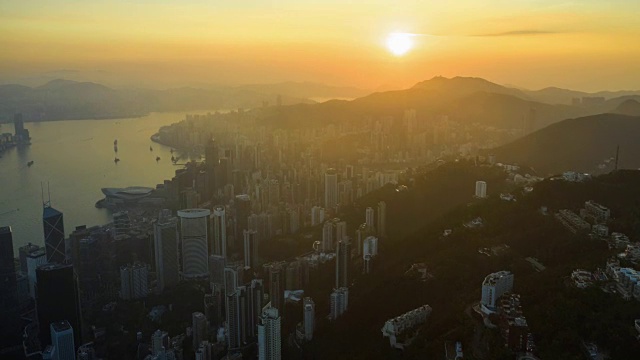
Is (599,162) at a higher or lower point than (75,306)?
higher

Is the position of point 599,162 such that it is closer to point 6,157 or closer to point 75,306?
point 75,306

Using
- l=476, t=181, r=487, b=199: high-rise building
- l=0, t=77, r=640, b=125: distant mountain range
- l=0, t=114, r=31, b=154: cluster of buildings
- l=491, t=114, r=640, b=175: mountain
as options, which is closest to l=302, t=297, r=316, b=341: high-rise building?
l=476, t=181, r=487, b=199: high-rise building

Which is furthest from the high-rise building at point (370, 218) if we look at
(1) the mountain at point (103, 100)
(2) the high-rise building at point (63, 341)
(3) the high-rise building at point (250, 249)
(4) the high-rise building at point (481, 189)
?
(1) the mountain at point (103, 100)

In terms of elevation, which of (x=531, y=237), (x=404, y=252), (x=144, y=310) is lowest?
(x=144, y=310)

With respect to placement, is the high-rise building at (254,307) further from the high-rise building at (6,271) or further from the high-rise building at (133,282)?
the high-rise building at (6,271)

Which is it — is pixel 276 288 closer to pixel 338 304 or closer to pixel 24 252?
pixel 338 304

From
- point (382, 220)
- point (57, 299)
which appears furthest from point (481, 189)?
point (57, 299)

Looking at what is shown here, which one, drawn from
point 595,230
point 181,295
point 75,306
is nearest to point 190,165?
point 181,295
